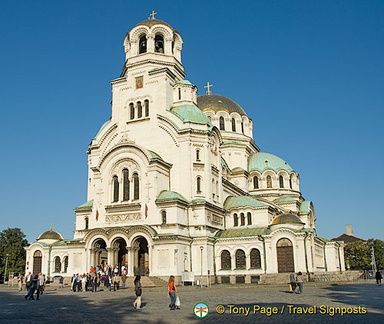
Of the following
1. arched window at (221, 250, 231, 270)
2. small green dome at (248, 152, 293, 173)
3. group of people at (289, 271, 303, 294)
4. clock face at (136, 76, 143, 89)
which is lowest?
group of people at (289, 271, 303, 294)

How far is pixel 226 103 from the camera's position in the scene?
62.9 meters

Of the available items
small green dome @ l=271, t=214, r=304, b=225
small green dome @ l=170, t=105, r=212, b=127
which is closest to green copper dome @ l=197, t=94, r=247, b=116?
small green dome @ l=170, t=105, r=212, b=127

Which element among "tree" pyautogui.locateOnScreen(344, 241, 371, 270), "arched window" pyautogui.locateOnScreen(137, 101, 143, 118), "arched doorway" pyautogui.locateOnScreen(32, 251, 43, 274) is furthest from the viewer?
"tree" pyautogui.locateOnScreen(344, 241, 371, 270)

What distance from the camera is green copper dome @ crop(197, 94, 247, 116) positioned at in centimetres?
6153

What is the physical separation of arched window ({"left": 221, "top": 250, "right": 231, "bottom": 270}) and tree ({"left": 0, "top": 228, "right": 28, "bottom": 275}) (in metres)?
33.8

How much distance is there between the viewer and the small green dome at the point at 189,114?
4334cm

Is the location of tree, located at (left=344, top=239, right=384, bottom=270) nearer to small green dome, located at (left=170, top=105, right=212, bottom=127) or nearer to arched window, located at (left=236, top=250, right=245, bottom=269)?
arched window, located at (left=236, top=250, right=245, bottom=269)

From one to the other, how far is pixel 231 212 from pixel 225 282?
812 centimetres

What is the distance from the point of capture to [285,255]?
39.1 m

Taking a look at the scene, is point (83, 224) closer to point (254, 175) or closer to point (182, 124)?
point (182, 124)

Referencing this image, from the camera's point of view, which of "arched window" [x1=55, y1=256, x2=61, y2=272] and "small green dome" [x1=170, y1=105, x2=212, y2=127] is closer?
"small green dome" [x1=170, y1=105, x2=212, y2=127]

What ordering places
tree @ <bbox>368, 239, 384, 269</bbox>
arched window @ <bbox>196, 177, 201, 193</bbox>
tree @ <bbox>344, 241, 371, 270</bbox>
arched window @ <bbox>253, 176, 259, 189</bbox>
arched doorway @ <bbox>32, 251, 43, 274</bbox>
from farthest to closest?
tree @ <bbox>368, 239, 384, 269</bbox> < tree @ <bbox>344, 241, 371, 270</bbox> < arched window @ <bbox>253, 176, 259, 189</bbox> < arched doorway @ <bbox>32, 251, 43, 274</bbox> < arched window @ <bbox>196, 177, 201, 193</bbox>

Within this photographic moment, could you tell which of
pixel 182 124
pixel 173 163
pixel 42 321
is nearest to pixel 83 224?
pixel 173 163

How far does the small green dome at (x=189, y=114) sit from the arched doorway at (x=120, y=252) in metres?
13.5
